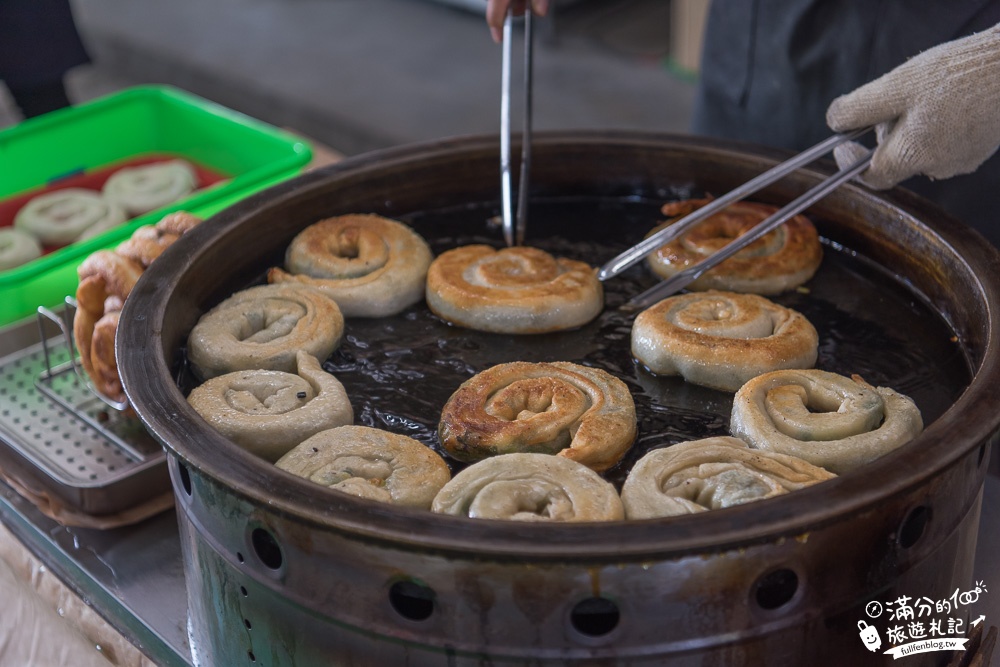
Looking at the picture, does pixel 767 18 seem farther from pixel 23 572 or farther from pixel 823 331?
pixel 23 572

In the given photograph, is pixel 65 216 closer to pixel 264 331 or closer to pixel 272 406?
pixel 264 331

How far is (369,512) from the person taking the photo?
131 centimetres

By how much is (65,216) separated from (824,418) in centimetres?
249

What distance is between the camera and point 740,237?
2.13m

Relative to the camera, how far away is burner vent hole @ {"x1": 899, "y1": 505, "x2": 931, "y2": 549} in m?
1.45

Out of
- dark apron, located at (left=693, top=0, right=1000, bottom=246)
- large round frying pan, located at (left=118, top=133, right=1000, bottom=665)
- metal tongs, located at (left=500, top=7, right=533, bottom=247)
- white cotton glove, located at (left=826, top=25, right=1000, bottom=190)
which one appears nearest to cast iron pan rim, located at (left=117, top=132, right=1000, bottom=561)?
large round frying pan, located at (left=118, top=133, right=1000, bottom=665)

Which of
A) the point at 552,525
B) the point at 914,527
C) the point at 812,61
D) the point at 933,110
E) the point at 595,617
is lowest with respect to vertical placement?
the point at 595,617

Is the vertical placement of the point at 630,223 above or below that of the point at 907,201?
below

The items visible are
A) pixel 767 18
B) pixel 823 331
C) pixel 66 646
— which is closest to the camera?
pixel 66 646

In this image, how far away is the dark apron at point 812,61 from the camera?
2561mm

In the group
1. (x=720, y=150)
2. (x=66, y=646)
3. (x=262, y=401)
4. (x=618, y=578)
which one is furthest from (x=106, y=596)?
(x=720, y=150)

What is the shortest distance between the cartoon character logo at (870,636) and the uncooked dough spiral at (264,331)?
1.10 meters

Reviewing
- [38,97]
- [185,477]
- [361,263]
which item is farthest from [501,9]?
[38,97]

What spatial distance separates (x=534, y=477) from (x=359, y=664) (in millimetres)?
370
